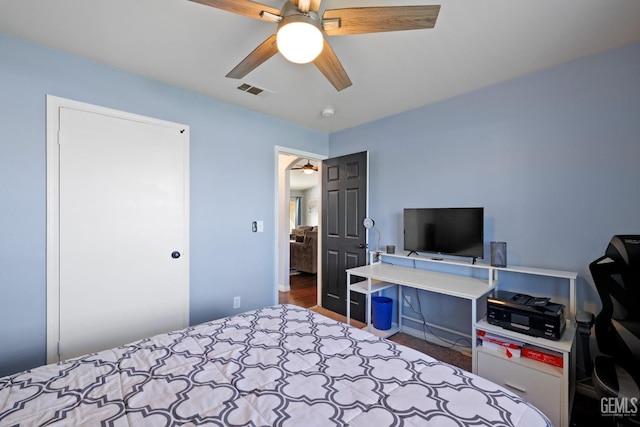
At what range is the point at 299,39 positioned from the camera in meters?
1.31

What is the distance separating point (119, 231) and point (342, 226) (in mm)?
2327

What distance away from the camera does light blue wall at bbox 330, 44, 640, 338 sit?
6.18 ft

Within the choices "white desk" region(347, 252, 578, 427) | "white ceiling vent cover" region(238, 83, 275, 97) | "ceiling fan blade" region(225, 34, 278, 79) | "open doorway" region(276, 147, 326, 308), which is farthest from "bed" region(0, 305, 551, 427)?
"white ceiling vent cover" region(238, 83, 275, 97)

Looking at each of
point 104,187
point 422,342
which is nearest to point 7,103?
point 104,187

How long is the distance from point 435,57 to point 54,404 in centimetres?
271

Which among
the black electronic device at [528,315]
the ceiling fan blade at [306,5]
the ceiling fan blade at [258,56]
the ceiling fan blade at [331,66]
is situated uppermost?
the ceiling fan blade at [306,5]

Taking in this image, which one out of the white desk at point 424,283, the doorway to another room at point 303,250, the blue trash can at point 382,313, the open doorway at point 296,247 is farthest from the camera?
the doorway to another room at point 303,250

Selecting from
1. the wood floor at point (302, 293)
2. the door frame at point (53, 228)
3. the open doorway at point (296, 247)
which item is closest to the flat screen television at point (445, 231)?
the open doorway at point (296, 247)

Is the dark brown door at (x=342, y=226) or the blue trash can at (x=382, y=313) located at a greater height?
the dark brown door at (x=342, y=226)

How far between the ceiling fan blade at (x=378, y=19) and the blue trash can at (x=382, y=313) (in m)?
2.49

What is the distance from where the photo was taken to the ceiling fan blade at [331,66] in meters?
1.52

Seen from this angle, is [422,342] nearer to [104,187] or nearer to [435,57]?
[435,57]

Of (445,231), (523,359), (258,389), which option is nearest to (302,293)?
(445,231)

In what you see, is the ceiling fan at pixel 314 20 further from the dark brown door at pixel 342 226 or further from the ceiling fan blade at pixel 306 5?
the dark brown door at pixel 342 226
